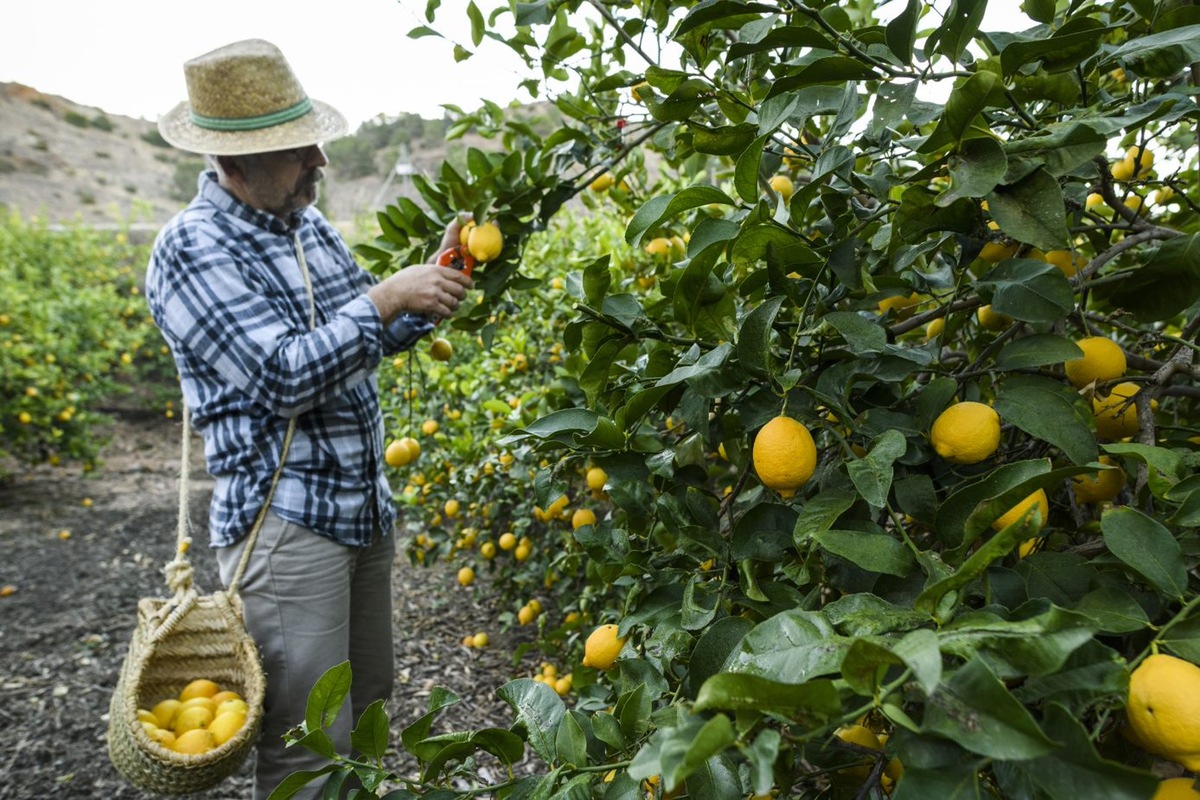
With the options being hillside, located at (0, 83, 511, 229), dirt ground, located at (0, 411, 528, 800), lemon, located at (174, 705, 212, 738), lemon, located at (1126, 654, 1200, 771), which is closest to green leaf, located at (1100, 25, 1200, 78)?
lemon, located at (1126, 654, 1200, 771)

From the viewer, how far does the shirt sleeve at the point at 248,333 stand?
153 cm

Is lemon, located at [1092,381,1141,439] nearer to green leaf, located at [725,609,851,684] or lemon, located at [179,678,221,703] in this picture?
green leaf, located at [725,609,851,684]

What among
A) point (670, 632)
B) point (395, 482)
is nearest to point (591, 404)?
point (670, 632)

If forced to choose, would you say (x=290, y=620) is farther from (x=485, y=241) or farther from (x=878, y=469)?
(x=878, y=469)

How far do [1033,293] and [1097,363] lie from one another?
13cm

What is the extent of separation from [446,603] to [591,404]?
2777 millimetres

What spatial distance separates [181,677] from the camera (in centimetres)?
176

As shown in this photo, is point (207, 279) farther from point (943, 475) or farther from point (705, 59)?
point (943, 475)

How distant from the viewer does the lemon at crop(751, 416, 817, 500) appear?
67 cm

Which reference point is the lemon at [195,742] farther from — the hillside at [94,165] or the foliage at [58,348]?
the hillside at [94,165]

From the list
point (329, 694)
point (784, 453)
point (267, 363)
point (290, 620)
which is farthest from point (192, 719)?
point (784, 453)

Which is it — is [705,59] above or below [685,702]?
above

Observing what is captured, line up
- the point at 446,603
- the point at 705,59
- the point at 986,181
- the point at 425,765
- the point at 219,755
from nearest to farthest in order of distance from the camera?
the point at 986,181, the point at 425,765, the point at 705,59, the point at 219,755, the point at 446,603

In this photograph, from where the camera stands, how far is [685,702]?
659 mm
